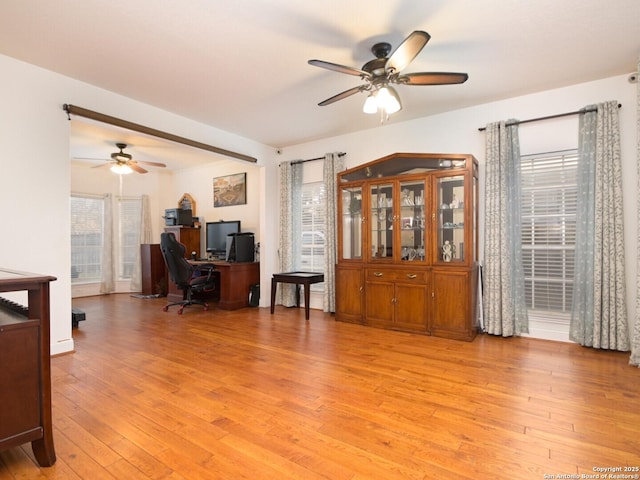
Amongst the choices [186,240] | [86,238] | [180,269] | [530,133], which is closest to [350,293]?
[180,269]

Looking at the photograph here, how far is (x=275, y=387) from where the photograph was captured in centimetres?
255

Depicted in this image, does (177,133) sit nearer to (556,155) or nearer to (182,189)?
(182,189)

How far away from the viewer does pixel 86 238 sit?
7.00 metres

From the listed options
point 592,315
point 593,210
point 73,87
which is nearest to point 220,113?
point 73,87

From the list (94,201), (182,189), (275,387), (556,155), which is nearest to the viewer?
(275,387)

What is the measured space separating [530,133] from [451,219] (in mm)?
1286

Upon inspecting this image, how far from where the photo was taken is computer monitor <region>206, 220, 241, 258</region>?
639 centimetres

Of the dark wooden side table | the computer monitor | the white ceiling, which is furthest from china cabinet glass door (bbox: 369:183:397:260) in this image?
the computer monitor

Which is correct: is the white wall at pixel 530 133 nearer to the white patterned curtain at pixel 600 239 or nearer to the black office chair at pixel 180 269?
the white patterned curtain at pixel 600 239

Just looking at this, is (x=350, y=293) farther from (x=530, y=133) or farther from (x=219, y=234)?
(x=219, y=234)

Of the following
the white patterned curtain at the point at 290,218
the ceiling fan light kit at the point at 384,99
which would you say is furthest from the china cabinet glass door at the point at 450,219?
the white patterned curtain at the point at 290,218

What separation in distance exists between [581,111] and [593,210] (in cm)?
104

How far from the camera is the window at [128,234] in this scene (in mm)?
7352

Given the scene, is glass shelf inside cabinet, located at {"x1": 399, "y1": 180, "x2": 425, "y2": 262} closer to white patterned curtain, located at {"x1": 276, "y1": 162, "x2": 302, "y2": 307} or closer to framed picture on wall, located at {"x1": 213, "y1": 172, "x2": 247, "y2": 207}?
white patterned curtain, located at {"x1": 276, "y1": 162, "x2": 302, "y2": 307}
